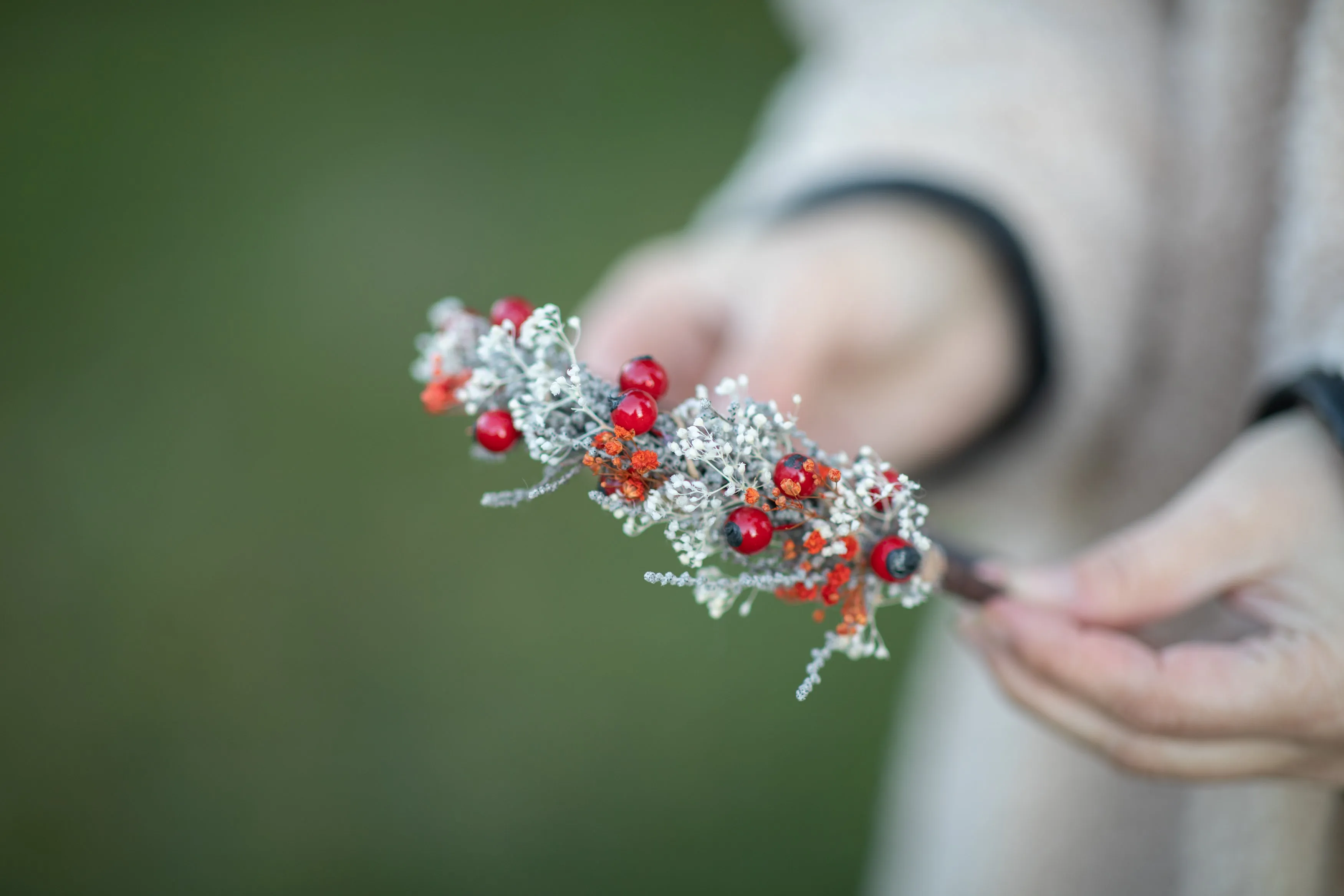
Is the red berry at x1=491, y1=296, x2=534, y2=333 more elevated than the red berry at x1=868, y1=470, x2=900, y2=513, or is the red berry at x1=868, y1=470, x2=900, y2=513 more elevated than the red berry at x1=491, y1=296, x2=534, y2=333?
the red berry at x1=491, y1=296, x2=534, y2=333

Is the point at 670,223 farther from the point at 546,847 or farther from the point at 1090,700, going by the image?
the point at 1090,700

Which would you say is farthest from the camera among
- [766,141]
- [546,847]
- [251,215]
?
[251,215]

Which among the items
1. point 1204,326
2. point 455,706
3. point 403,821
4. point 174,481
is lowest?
point 403,821

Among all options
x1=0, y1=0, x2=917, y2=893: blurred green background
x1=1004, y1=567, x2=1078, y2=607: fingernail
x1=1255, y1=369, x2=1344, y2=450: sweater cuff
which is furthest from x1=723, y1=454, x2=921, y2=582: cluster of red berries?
x1=0, y1=0, x2=917, y2=893: blurred green background

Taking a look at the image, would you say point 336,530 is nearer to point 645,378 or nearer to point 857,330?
point 857,330

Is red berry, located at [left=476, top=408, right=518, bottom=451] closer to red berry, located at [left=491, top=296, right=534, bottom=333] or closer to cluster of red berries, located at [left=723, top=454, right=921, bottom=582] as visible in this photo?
red berry, located at [left=491, top=296, right=534, bottom=333]

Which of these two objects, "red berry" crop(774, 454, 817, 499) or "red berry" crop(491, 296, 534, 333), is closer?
"red berry" crop(774, 454, 817, 499)

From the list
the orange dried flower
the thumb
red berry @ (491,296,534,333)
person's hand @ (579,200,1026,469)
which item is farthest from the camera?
person's hand @ (579,200,1026,469)

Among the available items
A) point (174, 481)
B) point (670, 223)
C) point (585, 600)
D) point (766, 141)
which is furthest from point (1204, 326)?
point (174, 481)
